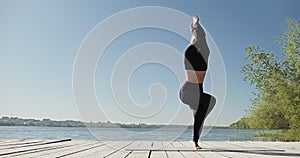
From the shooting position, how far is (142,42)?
6.45 meters

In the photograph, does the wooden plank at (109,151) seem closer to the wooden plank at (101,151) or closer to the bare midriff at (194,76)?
the wooden plank at (101,151)

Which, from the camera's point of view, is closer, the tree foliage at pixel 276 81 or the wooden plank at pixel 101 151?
the wooden plank at pixel 101 151

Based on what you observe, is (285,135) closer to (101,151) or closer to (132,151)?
(132,151)

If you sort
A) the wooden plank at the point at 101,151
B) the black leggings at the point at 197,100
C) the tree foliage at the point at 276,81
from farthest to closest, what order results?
1. the tree foliage at the point at 276,81
2. the black leggings at the point at 197,100
3. the wooden plank at the point at 101,151

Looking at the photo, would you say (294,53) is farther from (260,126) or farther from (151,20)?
(151,20)

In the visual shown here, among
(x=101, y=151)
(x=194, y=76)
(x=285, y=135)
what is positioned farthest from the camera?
(x=285, y=135)

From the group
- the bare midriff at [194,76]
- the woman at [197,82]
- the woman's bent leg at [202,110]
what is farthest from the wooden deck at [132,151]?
the bare midriff at [194,76]

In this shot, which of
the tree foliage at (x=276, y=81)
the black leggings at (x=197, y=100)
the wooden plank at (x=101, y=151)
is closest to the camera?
the wooden plank at (x=101, y=151)

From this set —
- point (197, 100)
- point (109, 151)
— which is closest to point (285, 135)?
point (197, 100)

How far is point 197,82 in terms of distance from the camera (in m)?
4.52

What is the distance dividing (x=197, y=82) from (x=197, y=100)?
228mm

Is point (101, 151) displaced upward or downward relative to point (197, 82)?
downward

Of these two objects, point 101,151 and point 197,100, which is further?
point 197,100

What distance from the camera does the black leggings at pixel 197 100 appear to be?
14.8ft
